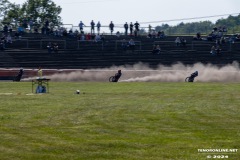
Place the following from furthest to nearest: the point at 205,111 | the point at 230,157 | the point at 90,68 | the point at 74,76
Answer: the point at 90,68
the point at 74,76
the point at 205,111
the point at 230,157

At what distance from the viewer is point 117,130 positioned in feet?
58.7

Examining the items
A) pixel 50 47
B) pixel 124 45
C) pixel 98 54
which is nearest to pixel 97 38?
pixel 124 45

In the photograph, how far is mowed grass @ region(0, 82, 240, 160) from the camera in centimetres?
1435

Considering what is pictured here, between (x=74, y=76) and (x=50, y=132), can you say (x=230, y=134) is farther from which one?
(x=74, y=76)

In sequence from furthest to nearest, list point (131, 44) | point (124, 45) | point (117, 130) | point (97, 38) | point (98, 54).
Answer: point (97, 38) → point (124, 45) → point (131, 44) → point (98, 54) → point (117, 130)

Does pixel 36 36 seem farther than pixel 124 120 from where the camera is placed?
Yes

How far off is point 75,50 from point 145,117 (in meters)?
49.4

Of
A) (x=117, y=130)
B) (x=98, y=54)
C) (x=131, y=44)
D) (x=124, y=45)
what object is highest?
(x=131, y=44)

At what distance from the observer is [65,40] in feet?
234

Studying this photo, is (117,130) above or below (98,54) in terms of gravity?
above

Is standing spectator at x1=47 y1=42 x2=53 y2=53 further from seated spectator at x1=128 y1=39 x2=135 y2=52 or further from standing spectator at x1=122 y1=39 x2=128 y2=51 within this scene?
seated spectator at x1=128 y1=39 x2=135 y2=52

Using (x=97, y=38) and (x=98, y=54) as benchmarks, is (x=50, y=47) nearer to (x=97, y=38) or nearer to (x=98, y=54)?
(x=98, y=54)

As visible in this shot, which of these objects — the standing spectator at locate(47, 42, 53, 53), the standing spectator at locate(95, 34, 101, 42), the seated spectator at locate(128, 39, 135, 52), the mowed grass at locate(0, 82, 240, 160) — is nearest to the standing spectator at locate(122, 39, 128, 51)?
the seated spectator at locate(128, 39, 135, 52)

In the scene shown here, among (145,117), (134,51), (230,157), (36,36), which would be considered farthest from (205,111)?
(36,36)
